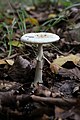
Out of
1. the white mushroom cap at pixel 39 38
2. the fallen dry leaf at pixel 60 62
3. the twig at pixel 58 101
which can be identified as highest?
the white mushroom cap at pixel 39 38

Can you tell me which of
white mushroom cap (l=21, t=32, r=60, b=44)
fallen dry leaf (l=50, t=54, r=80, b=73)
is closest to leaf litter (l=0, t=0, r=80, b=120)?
fallen dry leaf (l=50, t=54, r=80, b=73)

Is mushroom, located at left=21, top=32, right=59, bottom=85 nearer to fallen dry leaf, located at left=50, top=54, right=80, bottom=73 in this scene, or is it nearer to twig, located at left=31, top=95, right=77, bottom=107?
fallen dry leaf, located at left=50, top=54, right=80, bottom=73

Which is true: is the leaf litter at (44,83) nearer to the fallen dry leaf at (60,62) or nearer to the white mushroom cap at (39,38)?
the fallen dry leaf at (60,62)

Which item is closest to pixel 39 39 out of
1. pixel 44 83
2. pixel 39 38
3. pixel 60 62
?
pixel 39 38

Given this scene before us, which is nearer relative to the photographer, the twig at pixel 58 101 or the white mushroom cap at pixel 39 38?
the twig at pixel 58 101

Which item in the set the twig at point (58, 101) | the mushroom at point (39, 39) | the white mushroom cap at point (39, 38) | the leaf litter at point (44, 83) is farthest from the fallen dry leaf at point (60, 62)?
the twig at point (58, 101)

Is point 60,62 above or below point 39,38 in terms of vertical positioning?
below

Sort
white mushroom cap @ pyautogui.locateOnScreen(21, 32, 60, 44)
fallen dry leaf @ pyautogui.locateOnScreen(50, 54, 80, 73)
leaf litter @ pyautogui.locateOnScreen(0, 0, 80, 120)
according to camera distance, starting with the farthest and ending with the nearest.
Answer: fallen dry leaf @ pyautogui.locateOnScreen(50, 54, 80, 73), white mushroom cap @ pyautogui.locateOnScreen(21, 32, 60, 44), leaf litter @ pyautogui.locateOnScreen(0, 0, 80, 120)

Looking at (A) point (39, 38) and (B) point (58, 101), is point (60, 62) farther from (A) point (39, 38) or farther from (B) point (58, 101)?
(B) point (58, 101)

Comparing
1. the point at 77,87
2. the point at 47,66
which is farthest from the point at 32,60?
the point at 77,87

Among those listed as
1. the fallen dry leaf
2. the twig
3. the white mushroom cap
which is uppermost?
the white mushroom cap

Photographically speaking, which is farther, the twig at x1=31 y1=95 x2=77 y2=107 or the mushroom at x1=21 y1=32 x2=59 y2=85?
the mushroom at x1=21 y1=32 x2=59 y2=85
